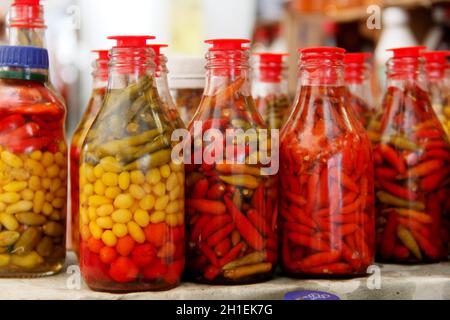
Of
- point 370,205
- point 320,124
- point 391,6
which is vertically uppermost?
point 391,6

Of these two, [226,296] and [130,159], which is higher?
[130,159]

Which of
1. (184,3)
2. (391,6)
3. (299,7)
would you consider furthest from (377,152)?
(299,7)

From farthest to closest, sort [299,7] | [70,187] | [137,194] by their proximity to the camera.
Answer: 1. [299,7]
2. [70,187]
3. [137,194]

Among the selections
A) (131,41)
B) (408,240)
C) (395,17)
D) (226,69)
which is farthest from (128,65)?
(395,17)

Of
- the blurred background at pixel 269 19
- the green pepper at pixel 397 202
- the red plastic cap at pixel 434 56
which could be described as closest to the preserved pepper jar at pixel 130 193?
the green pepper at pixel 397 202

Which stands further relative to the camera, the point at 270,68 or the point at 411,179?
the point at 270,68

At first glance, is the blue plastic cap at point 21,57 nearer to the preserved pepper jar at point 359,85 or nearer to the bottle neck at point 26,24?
the bottle neck at point 26,24

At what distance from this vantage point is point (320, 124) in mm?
851

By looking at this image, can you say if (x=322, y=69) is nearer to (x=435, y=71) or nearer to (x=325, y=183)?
(x=325, y=183)

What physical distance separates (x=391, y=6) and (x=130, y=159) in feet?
5.78

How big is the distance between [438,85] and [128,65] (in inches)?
21.8

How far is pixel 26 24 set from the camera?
962 millimetres

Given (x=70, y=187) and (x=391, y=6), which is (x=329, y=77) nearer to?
(x=70, y=187)

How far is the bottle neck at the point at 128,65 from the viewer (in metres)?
0.81
